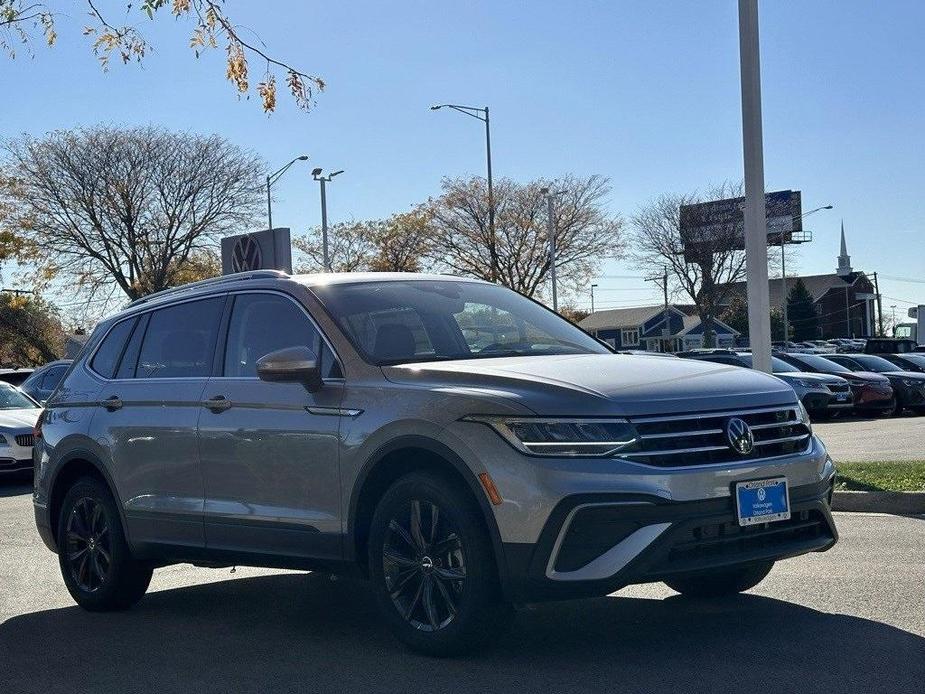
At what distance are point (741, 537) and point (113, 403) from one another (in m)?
3.94

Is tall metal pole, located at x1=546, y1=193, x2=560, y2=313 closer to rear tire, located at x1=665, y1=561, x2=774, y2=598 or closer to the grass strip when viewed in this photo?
the grass strip

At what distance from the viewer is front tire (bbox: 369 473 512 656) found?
5.24 meters

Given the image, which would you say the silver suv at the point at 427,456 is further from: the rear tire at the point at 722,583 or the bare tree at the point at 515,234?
the bare tree at the point at 515,234

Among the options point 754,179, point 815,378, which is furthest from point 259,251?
point 815,378

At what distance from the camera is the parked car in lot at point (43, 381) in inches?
880

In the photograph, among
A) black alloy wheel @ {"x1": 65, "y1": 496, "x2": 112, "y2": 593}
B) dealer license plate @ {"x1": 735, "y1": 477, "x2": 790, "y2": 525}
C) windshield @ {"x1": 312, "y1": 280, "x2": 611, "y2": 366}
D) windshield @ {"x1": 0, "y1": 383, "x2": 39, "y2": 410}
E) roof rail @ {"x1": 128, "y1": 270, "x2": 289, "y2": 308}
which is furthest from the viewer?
windshield @ {"x1": 0, "y1": 383, "x2": 39, "y2": 410}

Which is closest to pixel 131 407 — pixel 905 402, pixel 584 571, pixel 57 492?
pixel 57 492

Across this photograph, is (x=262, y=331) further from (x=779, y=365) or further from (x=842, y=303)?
(x=842, y=303)

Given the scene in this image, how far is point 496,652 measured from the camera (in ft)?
18.4

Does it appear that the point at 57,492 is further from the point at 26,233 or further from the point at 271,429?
the point at 26,233

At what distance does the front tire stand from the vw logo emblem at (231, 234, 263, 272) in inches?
356

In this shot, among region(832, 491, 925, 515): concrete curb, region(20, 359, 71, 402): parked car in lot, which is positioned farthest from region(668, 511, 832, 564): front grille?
region(20, 359, 71, 402): parked car in lot

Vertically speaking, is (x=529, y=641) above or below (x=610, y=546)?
below

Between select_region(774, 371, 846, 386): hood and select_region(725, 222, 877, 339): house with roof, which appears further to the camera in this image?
select_region(725, 222, 877, 339): house with roof
